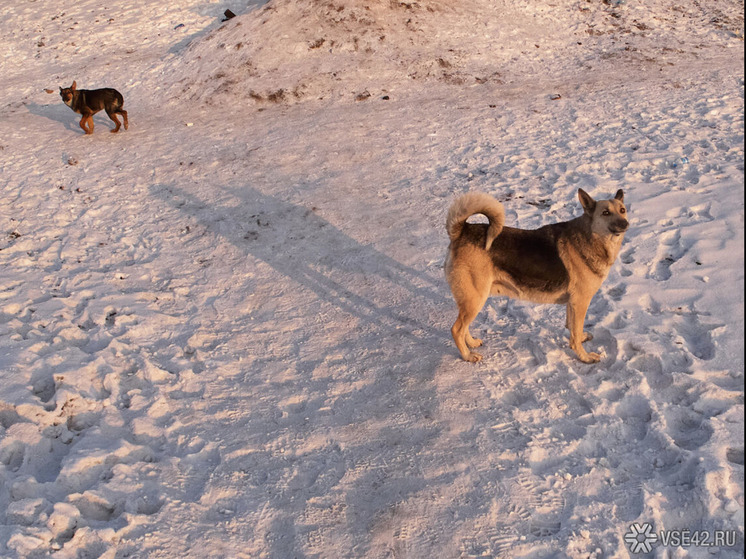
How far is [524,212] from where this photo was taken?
8.00 m

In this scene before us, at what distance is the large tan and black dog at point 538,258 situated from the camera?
17.5ft

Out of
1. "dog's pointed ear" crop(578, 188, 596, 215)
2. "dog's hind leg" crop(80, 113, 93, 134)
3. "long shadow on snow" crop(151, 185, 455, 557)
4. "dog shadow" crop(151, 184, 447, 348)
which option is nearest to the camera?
"long shadow on snow" crop(151, 185, 455, 557)

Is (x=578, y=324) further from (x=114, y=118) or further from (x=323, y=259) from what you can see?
(x=114, y=118)

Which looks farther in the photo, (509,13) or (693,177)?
(509,13)

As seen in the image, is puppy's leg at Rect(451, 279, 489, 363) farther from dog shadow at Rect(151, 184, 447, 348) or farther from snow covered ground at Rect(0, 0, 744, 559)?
dog shadow at Rect(151, 184, 447, 348)

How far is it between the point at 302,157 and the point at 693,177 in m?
6.46

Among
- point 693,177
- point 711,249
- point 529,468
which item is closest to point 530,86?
point 693,177

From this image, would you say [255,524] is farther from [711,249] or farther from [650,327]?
[711,249]

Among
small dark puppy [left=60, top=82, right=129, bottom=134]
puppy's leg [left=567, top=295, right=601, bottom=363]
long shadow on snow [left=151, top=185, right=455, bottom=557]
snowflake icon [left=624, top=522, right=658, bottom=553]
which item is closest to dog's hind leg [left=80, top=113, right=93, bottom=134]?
small dark puppy [left=60, top=82, right=129, bottom=134]

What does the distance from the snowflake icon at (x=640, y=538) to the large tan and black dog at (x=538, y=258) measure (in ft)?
6.64

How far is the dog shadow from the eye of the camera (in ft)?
22.4

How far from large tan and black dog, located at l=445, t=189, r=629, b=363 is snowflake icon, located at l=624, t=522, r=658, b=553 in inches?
79.7

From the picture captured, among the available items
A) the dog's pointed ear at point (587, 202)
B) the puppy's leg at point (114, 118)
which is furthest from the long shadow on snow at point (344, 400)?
the puppy's leg at point (114, 118)

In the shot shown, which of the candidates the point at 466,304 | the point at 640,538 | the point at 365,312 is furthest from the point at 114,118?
the point at 640,538
